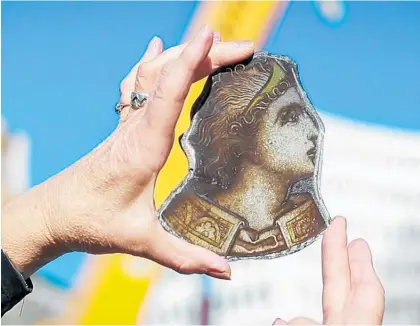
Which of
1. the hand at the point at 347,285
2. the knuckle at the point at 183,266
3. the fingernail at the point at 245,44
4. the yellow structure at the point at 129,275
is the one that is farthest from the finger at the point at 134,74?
the yellow structure at the point at 129,275

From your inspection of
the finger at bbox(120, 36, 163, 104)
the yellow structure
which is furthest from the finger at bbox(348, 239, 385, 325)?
the yellow structure

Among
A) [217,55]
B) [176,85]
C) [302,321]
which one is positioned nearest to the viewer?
[302,321]

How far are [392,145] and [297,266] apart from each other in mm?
601

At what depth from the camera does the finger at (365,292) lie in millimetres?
527

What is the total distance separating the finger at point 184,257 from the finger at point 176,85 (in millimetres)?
122

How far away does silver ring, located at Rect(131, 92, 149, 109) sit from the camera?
2.72ft

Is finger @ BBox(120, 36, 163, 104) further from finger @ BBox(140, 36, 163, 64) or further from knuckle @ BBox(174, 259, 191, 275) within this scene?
knuckle @ BBox(174, 259, 191, 275)

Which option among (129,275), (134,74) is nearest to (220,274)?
(134,74)

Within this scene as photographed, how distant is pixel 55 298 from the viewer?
2.73 meters

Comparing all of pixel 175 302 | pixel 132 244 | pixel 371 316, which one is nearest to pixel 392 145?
pixel 175 302

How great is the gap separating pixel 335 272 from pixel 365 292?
0.03m

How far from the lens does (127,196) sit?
0.76 m

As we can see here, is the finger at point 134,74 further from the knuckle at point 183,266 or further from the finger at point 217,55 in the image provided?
the knuckle at point 183,266

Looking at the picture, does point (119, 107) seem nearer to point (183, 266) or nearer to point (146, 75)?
point (146, 75)
